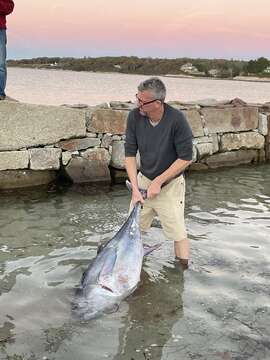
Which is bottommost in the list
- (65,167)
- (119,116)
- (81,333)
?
(81,333)

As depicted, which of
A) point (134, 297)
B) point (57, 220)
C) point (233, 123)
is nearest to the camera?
point (134, 297)

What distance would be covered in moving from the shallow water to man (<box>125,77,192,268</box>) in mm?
626

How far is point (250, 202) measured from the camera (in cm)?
→ 835

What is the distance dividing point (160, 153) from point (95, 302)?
1451 millimetres

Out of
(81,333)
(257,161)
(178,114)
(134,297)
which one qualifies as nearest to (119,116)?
(257,161)

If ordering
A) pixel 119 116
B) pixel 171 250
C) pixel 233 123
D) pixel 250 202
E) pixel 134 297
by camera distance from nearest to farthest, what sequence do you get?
pixel 134 297
pixel 171 250
pixel 250 202
pixel 119 116
pixel 233 123

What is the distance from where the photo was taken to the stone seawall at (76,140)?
836cm

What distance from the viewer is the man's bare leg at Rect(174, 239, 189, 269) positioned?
17.6 ft

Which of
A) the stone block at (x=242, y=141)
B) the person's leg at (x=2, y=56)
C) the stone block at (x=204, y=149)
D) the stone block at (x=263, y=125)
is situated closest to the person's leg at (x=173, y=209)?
the person's leg at (x=2, y=56)

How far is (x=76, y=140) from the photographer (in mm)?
8875

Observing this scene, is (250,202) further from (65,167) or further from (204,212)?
(65,167)

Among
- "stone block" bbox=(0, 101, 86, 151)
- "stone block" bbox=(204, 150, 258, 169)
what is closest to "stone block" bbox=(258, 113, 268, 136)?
"stone block" bbox=(204, 150, 258, 169)

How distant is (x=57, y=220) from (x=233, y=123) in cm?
484

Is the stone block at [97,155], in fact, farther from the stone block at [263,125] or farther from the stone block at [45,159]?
the stone block at [263,125]
